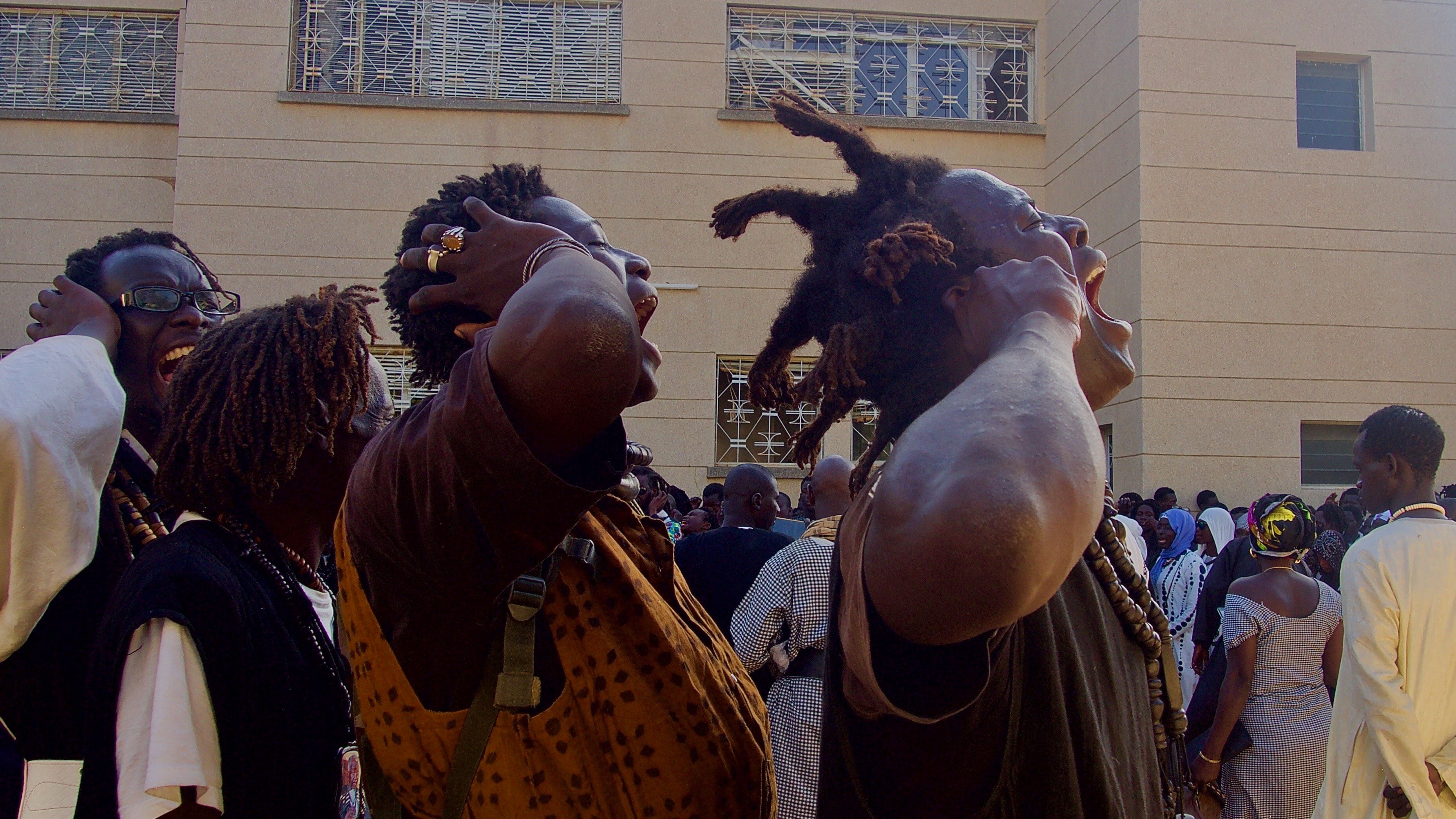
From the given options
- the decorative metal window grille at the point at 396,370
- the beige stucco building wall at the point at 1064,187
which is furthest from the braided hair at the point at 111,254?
the beige stucco building wall at the point at 1064,187

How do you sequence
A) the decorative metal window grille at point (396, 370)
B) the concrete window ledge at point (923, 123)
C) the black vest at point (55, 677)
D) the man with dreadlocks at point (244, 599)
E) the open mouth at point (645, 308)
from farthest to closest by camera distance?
the concrete window ledge at point (923, 123) < the decorative metal window grille at point (396, 370) < the black vest at point (55, 677) < the man with dreadlocks at point (244, 599) < the open mouth at point (645, 308)

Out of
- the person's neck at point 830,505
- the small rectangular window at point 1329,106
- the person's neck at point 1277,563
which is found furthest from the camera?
the small rectangular window at point 1329,106

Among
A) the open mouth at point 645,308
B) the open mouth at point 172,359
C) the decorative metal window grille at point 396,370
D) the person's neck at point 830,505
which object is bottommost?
the person's neck at point 830,505

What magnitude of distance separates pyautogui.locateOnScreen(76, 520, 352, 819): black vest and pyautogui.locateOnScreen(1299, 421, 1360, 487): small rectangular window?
10.8 meters

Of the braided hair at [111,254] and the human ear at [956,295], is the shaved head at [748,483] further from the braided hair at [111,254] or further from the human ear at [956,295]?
the human ear at [956,295]

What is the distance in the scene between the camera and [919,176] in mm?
1395

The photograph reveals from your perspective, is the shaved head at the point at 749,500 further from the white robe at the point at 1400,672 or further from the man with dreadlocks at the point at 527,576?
the man with dreadlocks at the point at 527,576

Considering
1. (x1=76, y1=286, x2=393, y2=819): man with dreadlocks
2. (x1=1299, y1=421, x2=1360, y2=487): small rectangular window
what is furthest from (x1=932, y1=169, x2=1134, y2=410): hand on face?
(x1=1299, y1=421, x2=1360, y2=487): small rectangular window

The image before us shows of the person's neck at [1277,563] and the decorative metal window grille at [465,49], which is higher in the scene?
the decorative metal window grille at [465,49]

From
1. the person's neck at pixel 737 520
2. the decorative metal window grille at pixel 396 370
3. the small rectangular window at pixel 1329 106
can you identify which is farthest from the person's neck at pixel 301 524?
the small rectangular window at pixel 1329 106

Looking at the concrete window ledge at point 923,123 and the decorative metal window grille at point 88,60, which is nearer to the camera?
the decorative metal window grille at point 88,60

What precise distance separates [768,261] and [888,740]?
10.9 meters

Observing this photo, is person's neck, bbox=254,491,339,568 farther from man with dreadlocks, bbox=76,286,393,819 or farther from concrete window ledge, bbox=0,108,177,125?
concrete window ledge, bbox=0,108,177,125

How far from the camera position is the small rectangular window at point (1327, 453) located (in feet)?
34.7
